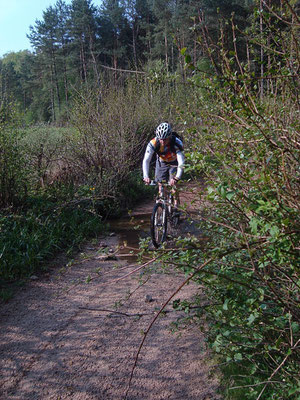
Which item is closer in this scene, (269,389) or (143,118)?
(269,389)

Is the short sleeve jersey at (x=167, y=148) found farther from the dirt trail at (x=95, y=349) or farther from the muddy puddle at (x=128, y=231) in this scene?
the dirt trail at (x=95, y=349)

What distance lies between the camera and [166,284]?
5.04m

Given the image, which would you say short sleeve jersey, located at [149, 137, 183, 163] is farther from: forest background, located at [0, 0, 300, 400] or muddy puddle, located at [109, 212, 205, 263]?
muddy puddle, located at [109, 212, 205, 263]

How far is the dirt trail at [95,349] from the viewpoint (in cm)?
306

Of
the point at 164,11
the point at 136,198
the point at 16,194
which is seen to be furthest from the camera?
the point at 164,11

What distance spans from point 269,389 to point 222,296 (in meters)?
0.69

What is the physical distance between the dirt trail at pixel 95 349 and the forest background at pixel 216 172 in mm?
336

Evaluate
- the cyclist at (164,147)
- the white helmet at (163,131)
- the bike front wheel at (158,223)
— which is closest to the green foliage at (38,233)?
the bike front wheel at (158,223)

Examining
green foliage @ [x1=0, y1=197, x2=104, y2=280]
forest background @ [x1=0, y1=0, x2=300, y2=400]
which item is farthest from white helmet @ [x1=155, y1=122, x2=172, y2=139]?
green foliage @ [x1=0, y1=197, x2=104, y2=280]

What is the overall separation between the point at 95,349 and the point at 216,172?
233cm

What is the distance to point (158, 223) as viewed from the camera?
6594 mm

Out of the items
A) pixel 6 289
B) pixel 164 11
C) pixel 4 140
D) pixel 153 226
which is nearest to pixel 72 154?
pixel 4 140

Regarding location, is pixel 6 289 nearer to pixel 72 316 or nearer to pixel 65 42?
pixel 72 316

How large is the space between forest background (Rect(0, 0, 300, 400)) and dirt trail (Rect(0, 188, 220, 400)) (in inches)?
13.2
